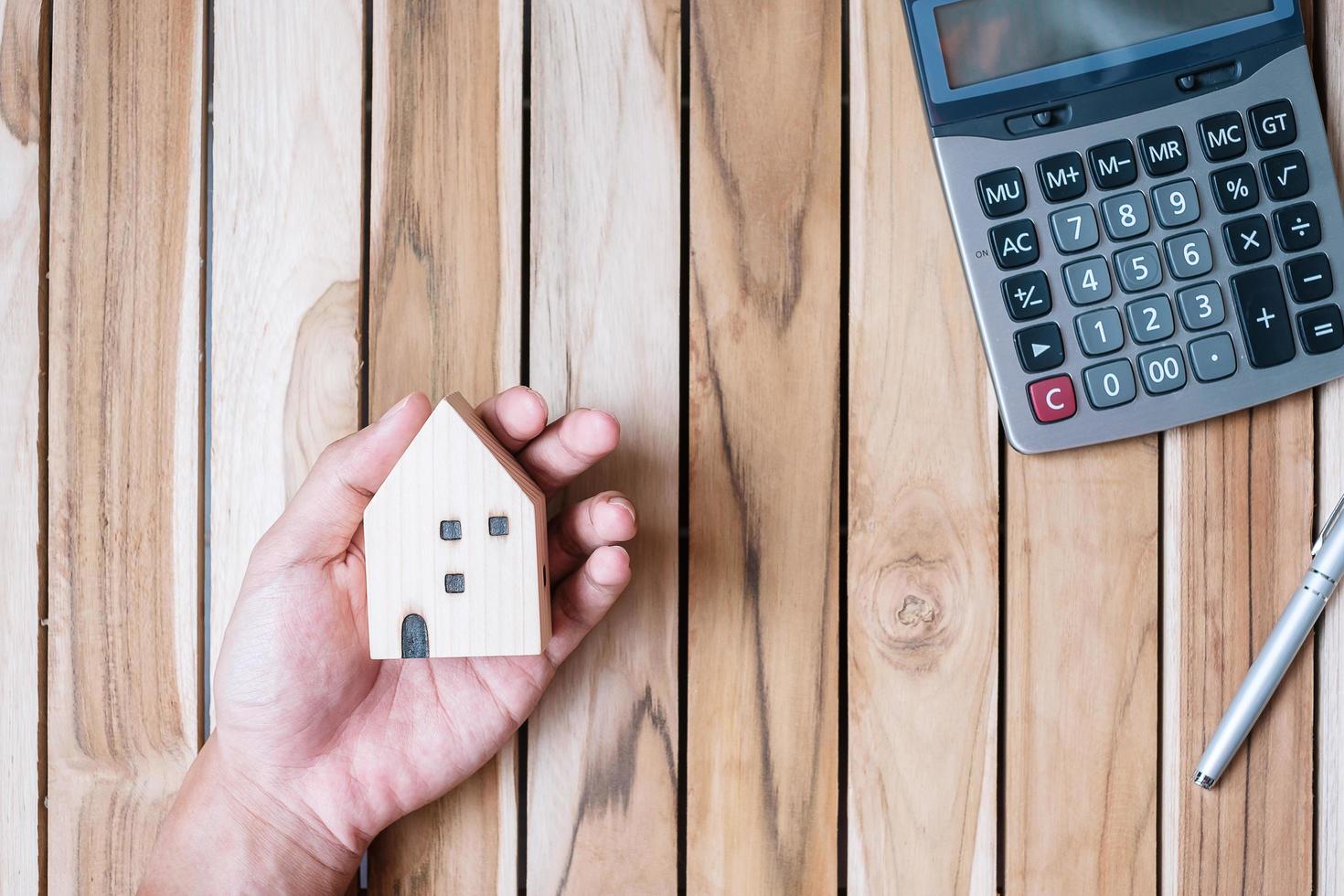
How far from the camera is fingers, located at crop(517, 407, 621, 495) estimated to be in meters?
0.42

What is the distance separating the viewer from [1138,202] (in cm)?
45

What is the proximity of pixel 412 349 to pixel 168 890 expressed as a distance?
11.4 inches

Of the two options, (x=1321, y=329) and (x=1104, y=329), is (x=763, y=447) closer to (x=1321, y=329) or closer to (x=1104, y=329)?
(x=1104, y=329)

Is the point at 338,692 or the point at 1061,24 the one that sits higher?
the point at 1061,24

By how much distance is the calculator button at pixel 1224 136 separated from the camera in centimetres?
45

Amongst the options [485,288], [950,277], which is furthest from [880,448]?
[485,288]

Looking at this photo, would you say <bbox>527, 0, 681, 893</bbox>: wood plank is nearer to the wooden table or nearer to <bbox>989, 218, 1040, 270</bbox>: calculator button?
the wooden table

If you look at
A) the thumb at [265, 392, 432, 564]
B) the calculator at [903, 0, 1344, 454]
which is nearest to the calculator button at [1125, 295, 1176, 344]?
the calculator at [903, 0, 1344, 454]

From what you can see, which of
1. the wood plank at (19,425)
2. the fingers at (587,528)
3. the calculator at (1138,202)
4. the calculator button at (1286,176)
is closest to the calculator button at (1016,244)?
the calculator at (1138,202)

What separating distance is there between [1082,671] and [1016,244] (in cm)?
22

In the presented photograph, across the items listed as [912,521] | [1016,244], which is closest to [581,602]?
[912,521]

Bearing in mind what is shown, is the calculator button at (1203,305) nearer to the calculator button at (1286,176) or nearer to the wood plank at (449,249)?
the calculator button at (1286,176)

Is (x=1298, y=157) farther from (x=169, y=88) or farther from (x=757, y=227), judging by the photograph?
(x=169, y=88)

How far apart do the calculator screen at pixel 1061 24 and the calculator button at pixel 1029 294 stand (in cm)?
10
